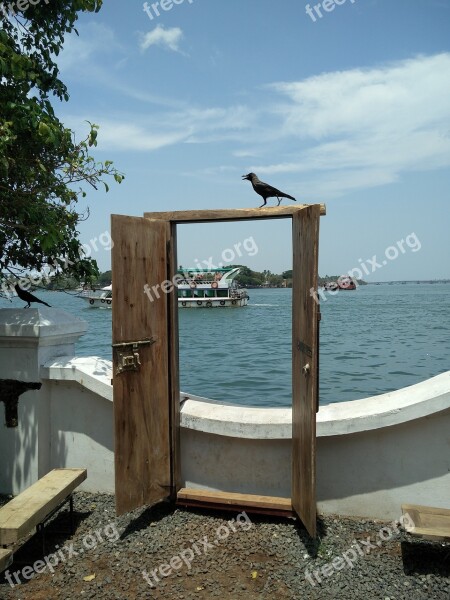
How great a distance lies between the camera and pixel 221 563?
317cm

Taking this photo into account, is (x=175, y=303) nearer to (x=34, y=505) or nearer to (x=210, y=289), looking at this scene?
(x=34, y=505)

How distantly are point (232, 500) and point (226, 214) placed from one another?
2.11 meters

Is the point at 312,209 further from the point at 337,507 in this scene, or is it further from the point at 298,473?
the point at 337,507

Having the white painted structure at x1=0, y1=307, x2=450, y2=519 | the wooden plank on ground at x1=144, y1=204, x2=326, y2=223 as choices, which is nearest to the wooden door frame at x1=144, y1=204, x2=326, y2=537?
the wooden plank on ground at x1=144, y1=204, x2=326, y2=223

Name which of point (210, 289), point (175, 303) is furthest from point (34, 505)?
point (210, 289)

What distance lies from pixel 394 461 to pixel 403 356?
26430 mm

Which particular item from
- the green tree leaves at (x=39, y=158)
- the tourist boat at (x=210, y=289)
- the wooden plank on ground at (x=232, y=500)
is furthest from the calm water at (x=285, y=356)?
the tourist boat at (x=210, y=289)

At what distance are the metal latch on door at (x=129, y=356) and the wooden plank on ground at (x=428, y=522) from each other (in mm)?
2061

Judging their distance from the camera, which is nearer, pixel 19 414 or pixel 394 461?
pixel 394 461

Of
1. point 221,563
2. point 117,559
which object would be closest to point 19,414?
point 117,559

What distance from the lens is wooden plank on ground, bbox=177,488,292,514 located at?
141 inches

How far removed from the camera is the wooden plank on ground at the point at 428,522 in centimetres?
277

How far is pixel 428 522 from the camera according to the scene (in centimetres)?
294

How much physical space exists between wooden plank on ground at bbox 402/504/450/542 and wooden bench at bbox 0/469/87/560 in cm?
222
